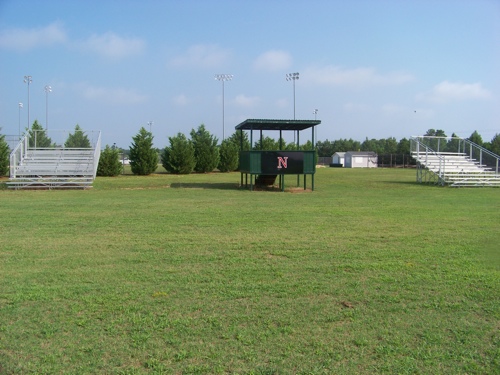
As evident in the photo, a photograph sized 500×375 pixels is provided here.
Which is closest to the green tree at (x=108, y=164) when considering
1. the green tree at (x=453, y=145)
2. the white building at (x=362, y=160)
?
the green tree at (x=453, y=145)

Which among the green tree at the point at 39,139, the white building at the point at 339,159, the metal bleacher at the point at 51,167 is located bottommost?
the metal bleacher at the point at 51,167

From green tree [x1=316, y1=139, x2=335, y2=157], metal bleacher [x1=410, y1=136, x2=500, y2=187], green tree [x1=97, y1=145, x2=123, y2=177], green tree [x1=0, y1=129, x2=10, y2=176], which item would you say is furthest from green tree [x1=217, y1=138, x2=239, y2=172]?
green tree [x1=316, y1=139, x2=335, y2=157]

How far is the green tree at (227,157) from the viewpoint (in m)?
43.6

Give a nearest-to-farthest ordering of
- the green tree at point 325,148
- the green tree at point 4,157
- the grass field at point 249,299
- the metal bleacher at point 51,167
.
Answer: the grass field at point 249,299
the metal bleacher at point 51,167
the green tree at point 4,157
the green tree at point 325,148

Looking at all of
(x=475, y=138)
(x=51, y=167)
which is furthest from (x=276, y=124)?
(x=475, y=138)

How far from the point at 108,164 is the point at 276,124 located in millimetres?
18400

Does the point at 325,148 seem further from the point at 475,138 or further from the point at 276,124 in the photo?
the point at 276,124

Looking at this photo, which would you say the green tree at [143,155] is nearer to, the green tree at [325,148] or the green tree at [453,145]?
the green tree at [453,145]

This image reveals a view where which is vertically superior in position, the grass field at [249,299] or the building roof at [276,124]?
the building roof at [276,124]

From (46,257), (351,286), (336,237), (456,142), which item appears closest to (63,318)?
(46,257)

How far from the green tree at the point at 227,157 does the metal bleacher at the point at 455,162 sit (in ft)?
65.4

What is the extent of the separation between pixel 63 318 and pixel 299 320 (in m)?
2.29

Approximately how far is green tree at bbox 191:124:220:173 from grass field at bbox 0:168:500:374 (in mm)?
31616

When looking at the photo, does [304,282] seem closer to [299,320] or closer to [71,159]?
[299,320]
